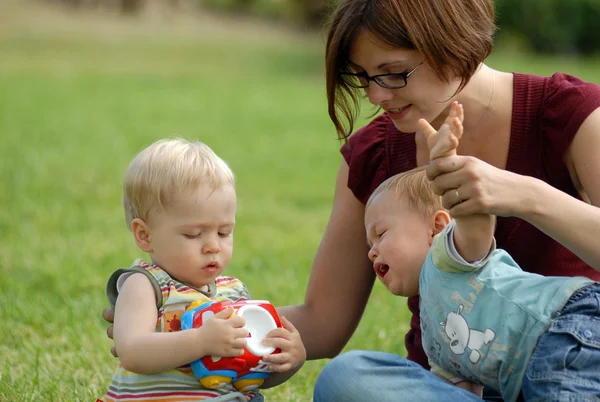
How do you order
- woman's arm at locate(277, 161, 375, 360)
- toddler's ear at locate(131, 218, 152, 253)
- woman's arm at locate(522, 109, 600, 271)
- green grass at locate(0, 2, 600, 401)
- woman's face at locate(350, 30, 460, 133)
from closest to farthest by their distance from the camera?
woman's arm at locate(522, 109, 600, 271), toddler's ear at locate(131, 218, 152, 253), woman's face at locate(350, 30, 460, 133), woman's arm at locate(277, 161, 375, 360), green grass at locate(0, 2, 600, 401)

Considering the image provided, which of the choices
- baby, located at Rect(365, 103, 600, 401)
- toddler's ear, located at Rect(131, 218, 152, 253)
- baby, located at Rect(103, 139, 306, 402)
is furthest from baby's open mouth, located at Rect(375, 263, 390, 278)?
toddler's ear, located at Rect(131, 218, 152, 253)

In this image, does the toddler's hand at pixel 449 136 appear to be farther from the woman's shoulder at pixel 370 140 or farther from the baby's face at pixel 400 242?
the woman's shoulder at pixel 370 140

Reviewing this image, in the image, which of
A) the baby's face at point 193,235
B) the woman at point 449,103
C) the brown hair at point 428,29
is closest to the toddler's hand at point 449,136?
the woman at point 449,103

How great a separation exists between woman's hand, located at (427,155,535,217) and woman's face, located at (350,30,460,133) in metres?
0.60

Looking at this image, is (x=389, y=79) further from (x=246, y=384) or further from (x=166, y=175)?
(x=246, y=384)

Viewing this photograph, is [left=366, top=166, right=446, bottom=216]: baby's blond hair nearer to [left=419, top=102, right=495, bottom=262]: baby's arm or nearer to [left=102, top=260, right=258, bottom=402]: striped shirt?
[left=419, top=102, right=495, bottom=262]: baby's arm

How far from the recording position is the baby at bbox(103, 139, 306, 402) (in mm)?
2500

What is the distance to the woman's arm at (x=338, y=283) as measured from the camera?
3371 millimetres

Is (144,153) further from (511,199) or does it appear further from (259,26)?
(259,26)

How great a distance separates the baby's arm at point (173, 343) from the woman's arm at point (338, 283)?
2.82 feet

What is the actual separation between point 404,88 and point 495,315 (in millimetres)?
775

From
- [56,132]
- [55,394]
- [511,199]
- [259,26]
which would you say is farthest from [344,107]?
[259,26]

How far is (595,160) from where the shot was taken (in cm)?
275

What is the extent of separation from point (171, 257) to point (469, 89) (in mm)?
1121
